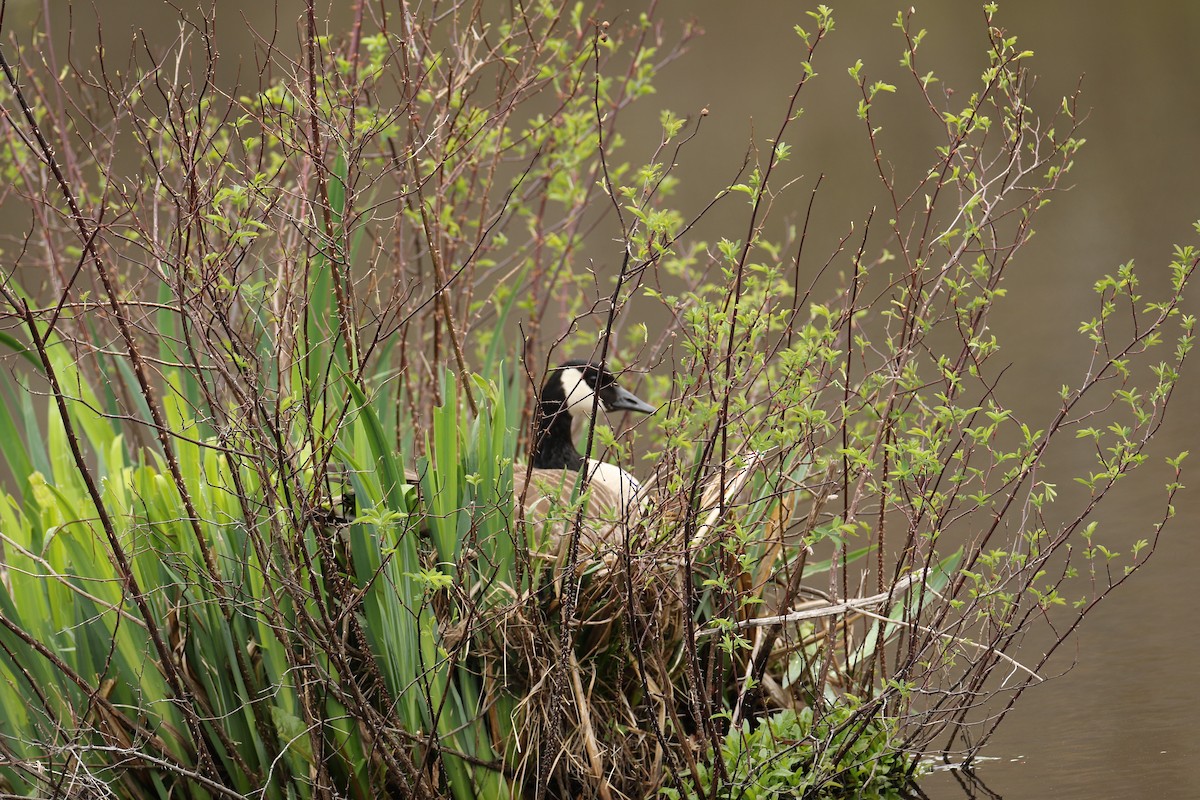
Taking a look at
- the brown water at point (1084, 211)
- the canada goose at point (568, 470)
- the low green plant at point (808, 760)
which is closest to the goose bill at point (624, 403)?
the canada goose at point (568, 470)

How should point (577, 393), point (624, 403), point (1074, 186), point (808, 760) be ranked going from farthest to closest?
point (577, 393)
point (624, 403)
point (1074, 186)
point (808, 760)

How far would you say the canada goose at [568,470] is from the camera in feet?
7.80

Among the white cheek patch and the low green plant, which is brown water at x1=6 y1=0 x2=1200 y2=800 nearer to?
the low green plant

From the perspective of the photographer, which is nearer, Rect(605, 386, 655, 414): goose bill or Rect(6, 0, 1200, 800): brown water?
Rect(6, 0, 1200, 800): brown water

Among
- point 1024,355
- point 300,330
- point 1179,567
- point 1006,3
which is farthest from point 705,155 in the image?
point 300,330

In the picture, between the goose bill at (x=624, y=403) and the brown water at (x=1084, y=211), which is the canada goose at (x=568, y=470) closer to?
the goose bill at (x=624, y=403)

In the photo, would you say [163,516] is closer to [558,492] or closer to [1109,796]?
[558,492]

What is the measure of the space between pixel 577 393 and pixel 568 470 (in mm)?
667

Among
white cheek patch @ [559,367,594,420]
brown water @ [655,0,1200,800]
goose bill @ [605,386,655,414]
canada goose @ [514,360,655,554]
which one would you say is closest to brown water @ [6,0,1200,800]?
brown water @ [655,0,1200,800]

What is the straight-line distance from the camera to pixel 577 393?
3.93 meters

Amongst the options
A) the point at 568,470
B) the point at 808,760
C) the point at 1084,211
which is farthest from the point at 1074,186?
the point at 1084,211

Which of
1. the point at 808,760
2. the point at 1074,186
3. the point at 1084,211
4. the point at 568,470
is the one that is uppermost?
the point at 1074,186

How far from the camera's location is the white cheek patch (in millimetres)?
3602

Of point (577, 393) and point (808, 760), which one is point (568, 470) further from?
point (808, 760)
